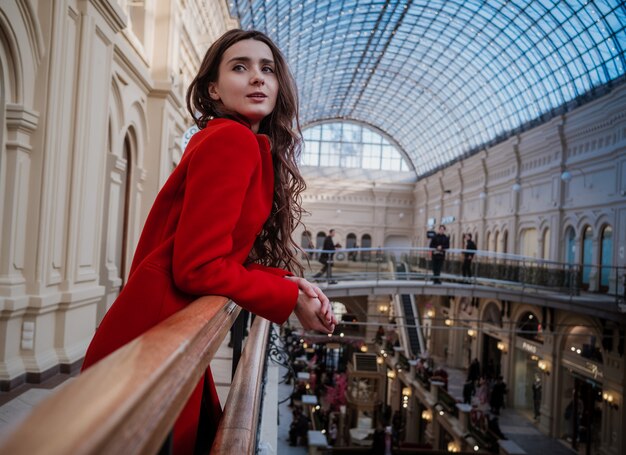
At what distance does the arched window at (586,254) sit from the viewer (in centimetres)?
2417

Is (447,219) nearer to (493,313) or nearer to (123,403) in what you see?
(493,313)

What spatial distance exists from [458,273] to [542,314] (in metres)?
4.30

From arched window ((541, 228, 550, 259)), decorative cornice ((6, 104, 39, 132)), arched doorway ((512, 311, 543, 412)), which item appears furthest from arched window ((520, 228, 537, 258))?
decorative cornice ((6, 104, 39, 132))

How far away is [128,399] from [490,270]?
84.5 feet

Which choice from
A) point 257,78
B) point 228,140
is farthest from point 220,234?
point 257,78

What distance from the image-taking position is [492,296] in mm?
25125

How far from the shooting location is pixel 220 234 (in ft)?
5.02

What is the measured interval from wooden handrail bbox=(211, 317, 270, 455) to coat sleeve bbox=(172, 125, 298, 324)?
300 millimetres

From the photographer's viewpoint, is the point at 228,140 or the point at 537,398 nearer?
the point at 228,140

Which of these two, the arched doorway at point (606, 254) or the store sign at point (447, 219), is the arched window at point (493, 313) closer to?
the arched doorway at point (606, 254)

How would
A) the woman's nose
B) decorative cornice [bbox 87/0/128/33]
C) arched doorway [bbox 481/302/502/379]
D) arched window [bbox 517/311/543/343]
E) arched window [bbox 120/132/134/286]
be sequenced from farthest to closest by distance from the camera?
arched doorway [bbox 481/302/502/379] < arched window [bbox 517/311/543/343] < arched window [bbox 120/132/134/286] < decorative cornice [bbox 87/0/128/33] < the woman's nose

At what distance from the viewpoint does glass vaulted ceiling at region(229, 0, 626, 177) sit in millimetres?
28094

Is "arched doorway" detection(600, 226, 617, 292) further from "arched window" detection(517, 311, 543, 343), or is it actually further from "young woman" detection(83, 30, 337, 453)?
"young woman" detection(83, 30, 337, 453)

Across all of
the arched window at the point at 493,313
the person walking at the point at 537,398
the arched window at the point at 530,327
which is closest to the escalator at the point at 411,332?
the arched window at the point at 493,313
